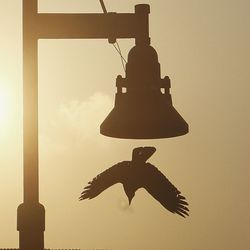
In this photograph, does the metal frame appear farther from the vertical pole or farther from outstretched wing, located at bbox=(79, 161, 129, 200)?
outstretched wing, located at bbox=(79, 161, 129, 200)

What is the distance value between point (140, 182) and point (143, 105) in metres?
0.45

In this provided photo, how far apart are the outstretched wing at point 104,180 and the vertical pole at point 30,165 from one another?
30 centimetres

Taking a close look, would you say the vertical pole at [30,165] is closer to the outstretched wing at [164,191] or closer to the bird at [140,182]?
the bird at [140,182]

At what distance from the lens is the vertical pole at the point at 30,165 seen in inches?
92.3

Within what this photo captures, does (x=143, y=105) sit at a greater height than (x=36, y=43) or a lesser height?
lesser

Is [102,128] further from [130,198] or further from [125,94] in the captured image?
[130,198]

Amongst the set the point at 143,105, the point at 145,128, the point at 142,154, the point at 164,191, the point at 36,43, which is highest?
the point at 36,43

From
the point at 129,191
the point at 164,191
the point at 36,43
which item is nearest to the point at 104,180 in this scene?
the point at 129,191

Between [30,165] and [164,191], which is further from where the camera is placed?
[164,191]

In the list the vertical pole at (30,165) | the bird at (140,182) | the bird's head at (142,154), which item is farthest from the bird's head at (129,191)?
the vertical pole at (30,165)

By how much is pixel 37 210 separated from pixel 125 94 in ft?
2.83

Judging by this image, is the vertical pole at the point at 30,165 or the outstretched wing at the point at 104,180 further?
the outstretched wing at the point at 104,180

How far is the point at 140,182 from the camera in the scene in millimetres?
2609

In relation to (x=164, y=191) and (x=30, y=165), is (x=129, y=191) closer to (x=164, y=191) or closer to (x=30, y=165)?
(x=164, y=191)
